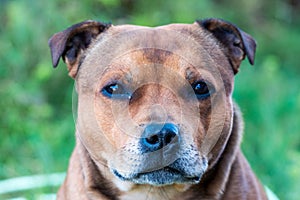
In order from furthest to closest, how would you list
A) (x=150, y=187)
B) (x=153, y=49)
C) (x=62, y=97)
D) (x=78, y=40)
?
(x=62, y=97), (x=78, y=40), (x=150, y=187), (x=153, y=49)

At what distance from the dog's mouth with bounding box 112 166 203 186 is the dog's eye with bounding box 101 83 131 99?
1.27ft

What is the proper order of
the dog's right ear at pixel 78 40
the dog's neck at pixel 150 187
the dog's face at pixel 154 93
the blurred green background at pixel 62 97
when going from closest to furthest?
the dog's face at pixel 154 93 < the dog's neck at pixel 150 187 < the dog's right ear at pixel 78 40 < the blurred green background at pixel 62 97

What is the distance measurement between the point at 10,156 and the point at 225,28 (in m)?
2.57

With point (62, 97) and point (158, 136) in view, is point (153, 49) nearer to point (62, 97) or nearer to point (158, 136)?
point (158, 136)

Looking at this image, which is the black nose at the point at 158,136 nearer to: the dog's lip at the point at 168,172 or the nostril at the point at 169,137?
the nostril at the point at 169,137

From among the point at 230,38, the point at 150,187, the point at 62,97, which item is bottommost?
the point at 62,97

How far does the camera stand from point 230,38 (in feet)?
13.9

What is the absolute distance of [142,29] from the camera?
404 centimetres

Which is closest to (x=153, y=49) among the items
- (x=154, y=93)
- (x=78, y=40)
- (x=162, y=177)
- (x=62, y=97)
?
(x=154, y=93)

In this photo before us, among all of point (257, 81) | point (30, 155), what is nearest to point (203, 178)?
point (30, 155)

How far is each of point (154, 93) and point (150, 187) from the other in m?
0.54

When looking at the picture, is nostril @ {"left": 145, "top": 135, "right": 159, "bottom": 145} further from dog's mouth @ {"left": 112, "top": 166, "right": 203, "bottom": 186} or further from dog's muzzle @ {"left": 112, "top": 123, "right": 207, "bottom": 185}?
dog's mouth @ {"left": 112, "top": 166, "right": 203, "bottom": 186}

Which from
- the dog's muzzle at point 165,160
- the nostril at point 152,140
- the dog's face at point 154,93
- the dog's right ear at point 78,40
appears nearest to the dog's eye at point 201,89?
the dog's face at point 154,93

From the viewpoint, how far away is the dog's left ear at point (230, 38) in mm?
4156
